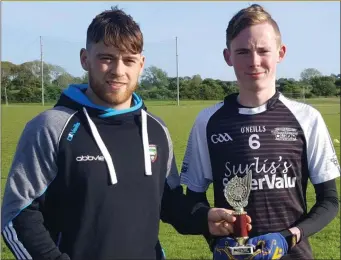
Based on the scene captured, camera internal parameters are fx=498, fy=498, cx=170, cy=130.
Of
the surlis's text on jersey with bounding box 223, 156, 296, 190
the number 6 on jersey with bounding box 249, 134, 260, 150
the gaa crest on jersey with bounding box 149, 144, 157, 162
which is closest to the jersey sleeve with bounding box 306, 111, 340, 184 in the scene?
the surlis's text on jersey with bounding box 223, 156, 296, 190

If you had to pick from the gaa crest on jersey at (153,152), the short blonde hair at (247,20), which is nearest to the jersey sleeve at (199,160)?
the gaa crest on jersey at (153,152)

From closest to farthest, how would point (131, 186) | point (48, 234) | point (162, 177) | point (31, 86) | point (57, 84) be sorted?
point (48, 234)
point (131, 186)
point (162, 177)
point (57, 84)
point (31, 86)

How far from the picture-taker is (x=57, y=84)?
6977 millimetres

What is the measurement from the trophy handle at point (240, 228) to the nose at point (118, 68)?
2.62 feet

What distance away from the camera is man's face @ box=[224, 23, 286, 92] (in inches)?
92.0

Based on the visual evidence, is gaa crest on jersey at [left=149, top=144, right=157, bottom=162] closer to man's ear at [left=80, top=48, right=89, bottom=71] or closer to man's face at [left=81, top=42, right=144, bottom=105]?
man's face at [left=81, top=42, right=144, bottom=105]

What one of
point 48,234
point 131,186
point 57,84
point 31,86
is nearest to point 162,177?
point 131,186

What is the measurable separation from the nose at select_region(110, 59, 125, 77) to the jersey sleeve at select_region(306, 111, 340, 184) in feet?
3.09

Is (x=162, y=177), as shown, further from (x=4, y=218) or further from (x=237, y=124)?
(x=4, y=218)

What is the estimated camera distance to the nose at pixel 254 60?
2.32 meters

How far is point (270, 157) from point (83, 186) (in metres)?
0.89

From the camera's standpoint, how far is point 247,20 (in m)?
2.38

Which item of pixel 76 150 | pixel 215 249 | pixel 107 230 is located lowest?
pixel 215 249

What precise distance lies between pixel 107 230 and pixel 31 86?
807 cm
